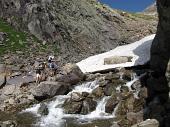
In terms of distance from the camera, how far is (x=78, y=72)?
168 feet

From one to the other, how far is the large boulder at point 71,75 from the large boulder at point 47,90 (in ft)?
9.10

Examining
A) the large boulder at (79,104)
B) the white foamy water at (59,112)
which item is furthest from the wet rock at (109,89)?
the large boulder at (79,104)

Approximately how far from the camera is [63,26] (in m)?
82.4

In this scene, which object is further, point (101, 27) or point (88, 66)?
point (101, 27)

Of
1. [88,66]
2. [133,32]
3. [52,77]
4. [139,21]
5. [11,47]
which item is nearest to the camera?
[52,77]

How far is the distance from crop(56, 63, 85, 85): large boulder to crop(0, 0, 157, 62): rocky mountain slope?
23.7 meters

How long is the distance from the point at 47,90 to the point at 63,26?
38.5m

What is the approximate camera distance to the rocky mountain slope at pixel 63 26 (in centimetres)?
8044

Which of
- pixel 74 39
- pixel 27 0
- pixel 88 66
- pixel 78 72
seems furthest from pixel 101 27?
pixel 78 72

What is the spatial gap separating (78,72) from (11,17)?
122 ft

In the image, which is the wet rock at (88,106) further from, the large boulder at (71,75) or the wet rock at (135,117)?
the large boulder at (71,75)

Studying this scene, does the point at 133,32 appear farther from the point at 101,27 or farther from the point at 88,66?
the point at 88,66

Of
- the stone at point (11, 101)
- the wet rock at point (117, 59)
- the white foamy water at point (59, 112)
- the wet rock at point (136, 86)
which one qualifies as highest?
the wet rock at point (117, 59)

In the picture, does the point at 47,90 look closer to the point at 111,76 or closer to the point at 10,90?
the point at 10,90
